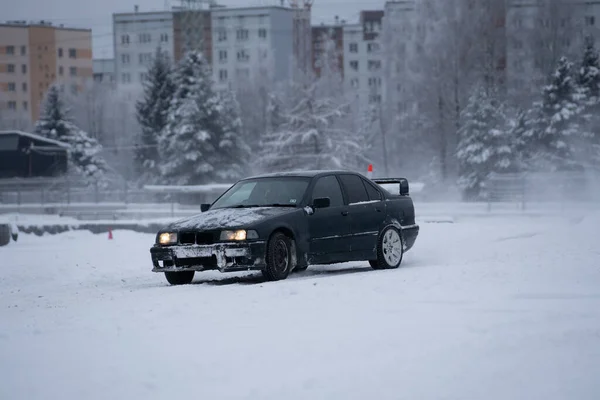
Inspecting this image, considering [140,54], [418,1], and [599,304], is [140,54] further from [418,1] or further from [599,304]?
[599,304]

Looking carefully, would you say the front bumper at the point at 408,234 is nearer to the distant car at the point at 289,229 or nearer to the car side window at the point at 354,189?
the distant car at the point at 289,229

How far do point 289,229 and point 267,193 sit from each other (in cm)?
106

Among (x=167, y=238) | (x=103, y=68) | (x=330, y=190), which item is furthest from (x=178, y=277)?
(x=103, y=68)

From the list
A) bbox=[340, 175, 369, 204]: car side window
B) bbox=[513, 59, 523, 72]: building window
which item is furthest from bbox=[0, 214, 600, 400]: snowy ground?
bbox=[513, 59, 523, 72]: building window

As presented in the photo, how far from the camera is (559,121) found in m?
50.6

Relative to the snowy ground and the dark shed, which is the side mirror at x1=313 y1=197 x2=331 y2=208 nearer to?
the snowy ground

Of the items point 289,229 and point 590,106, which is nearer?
point 289,229

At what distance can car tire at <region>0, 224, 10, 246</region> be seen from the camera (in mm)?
24594

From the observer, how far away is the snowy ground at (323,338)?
19.5 ft

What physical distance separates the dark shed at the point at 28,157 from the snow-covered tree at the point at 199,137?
6.34 meters

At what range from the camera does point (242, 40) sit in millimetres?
108812

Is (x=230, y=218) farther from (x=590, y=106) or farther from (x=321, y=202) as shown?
(x=590, y=106)

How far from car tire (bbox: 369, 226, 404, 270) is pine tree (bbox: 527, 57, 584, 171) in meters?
37.9

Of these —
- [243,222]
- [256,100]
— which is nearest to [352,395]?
[243,222]
